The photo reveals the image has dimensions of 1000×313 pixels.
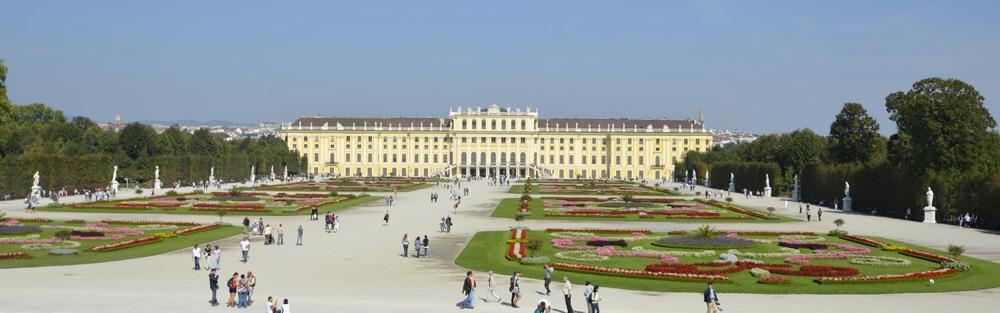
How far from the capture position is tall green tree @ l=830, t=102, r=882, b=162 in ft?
243

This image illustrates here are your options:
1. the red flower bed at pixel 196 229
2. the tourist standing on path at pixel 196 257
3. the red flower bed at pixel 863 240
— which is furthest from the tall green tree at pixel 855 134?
Answer: the tourist standing on path at pixel 196 257

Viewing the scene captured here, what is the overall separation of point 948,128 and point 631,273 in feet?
110

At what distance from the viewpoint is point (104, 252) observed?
1184 inches

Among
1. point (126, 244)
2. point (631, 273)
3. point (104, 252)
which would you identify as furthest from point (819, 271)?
point (126, 244)

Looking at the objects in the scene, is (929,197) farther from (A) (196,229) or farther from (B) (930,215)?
(A) (196,229)

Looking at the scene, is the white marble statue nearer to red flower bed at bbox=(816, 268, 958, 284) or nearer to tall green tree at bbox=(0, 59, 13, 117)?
red flower bed at bbox=(816, 268, 958, 284)

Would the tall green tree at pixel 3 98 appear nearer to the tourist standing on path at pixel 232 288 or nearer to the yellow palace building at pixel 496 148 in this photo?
the tourist standing on path at pixel 232 288

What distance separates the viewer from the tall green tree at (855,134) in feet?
243

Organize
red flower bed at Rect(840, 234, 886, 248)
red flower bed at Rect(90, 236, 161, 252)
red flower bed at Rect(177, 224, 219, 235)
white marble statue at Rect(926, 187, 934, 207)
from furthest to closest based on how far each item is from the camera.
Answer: white marble statue at Rect(926, 187, 934, 207) < red flower bed at Rect(177, 224, 219, 235) < red flower bed at Rect(840, 234, 886, 248) < red flower bed at Rect(90, 236, 161, 252)

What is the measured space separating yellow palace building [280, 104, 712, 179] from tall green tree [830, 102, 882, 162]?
6976 cm

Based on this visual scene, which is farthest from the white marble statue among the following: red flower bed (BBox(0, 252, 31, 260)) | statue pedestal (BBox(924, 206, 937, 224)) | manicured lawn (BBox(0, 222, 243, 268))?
red flower bed (BBox(0, 252, 31, 260))

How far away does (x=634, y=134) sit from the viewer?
146 m

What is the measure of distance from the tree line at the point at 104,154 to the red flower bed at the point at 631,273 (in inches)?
1463

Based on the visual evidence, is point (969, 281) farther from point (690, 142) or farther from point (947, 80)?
point (690, 142)
